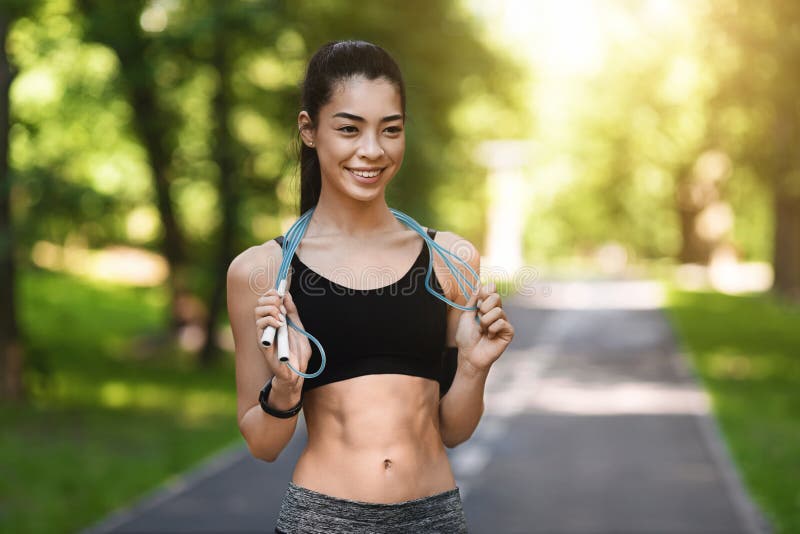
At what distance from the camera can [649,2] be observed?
71.3 feet

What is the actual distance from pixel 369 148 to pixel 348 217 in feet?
0.76

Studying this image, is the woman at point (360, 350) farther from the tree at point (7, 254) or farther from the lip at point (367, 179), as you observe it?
the tree at point (7, 254)

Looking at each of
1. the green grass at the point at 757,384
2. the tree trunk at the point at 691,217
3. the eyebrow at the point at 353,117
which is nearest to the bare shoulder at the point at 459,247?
the eyebrow at the point at 353,117

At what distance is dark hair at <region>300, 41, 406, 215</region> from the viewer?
2.80 metres

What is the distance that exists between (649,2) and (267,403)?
799 inches

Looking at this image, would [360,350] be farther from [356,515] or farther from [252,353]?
[356,515]

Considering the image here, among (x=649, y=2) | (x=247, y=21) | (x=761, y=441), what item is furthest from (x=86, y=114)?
(x=761, y=441)

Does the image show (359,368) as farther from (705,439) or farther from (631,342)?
(631,342)

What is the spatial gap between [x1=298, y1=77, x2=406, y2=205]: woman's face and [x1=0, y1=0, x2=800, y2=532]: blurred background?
1.16 feet

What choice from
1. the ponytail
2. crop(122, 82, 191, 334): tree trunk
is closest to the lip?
the ponytail

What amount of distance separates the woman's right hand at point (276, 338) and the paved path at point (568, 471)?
5.81 meters

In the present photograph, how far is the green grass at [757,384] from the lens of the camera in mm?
10180

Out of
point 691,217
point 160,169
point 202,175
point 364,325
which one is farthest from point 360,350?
point 691,217

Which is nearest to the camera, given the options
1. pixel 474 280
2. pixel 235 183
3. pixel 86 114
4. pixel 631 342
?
pixel 474 280
